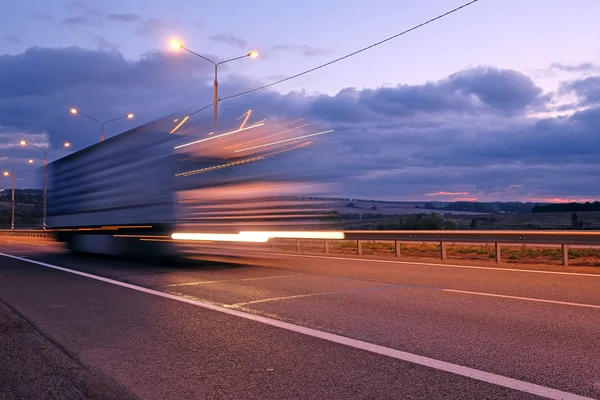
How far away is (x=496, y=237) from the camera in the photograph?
61.8 feet

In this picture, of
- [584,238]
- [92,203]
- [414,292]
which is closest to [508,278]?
[414,292]

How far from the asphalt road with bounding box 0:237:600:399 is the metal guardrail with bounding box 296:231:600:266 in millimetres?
2879

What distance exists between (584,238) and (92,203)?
51.3 feet

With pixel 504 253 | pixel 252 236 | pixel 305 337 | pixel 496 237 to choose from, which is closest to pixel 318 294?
pixel 305 337

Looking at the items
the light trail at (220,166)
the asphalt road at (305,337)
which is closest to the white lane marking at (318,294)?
the asphalt road at (305,337)

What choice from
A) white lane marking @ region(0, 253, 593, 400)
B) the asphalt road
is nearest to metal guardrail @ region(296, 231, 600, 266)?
the asphalt road

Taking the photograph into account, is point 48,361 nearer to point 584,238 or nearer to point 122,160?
point 122,160

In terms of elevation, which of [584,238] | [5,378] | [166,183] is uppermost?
[166,183]

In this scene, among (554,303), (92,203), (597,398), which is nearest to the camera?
(597,398)

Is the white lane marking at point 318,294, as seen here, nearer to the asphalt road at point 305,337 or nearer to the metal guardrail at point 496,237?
the asphalt road at point 305,337

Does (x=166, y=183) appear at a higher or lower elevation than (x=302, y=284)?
higher

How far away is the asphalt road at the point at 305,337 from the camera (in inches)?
228

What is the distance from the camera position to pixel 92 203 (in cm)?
2169

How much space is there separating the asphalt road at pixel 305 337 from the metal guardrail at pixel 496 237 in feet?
9.44
